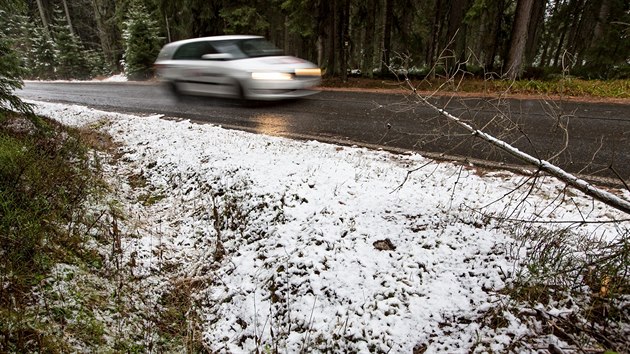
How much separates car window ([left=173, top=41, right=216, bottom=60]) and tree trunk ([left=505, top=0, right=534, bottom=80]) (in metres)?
11.1

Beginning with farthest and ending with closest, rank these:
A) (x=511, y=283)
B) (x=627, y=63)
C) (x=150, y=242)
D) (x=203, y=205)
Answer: (x=627, y=63)
(x=203, y=205)
(x=150, y=242)
(x=511, y=283)

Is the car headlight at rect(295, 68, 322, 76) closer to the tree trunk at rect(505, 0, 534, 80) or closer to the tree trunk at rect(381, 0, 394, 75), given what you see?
the tree trunk at rect(505, 0, 534, 80)

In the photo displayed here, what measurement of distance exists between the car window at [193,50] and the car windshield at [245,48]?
0.28 m

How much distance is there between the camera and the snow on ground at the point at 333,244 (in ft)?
10.1

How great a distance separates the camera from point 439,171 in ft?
17.0

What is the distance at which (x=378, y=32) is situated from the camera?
22594 mm

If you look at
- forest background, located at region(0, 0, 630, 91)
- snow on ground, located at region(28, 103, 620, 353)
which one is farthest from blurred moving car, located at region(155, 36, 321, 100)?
forest background, located at region(0, 0, 630, 91)

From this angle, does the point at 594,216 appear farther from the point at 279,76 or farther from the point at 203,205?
the point at 279,76

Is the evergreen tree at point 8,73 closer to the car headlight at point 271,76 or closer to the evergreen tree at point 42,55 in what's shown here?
the car headlight at point 271,76

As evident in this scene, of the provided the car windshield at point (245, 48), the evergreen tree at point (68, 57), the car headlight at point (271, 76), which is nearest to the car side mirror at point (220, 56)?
the car windshield at point (245, 48)

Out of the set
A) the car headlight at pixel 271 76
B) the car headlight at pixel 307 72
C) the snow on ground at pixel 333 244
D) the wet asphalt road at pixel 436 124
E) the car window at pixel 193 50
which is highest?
the car window at pixel 193 50

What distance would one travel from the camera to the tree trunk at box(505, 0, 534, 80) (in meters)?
12.3

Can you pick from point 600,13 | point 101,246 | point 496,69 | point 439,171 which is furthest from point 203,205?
point 600,13

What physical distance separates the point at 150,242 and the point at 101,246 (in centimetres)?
56
